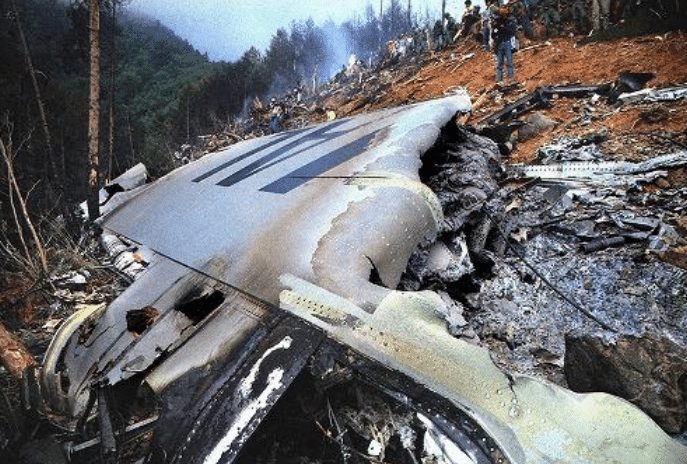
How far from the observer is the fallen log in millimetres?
3949

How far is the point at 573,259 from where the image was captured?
165 inches

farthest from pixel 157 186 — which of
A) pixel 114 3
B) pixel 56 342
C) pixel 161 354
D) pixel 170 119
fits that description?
pixel 170 119

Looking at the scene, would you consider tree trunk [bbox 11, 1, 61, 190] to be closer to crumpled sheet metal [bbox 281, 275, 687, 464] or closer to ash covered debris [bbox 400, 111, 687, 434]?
ash covered debris [bbox 400, 111, 687, 434]

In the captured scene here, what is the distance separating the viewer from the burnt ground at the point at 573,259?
3.31 metres

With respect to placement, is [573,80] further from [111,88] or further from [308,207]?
[111,88]

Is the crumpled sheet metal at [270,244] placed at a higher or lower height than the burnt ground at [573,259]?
higher

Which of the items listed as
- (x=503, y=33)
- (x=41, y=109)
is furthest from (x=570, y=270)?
(x=41, y=109)

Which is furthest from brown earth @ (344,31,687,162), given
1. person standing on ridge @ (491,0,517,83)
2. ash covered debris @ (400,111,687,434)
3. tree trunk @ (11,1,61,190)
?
tree trunk @ (11,1,61,190)

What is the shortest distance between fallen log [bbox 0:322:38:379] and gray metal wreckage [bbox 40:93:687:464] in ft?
4.56

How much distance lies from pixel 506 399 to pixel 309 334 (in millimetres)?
814

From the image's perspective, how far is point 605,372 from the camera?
2061mm

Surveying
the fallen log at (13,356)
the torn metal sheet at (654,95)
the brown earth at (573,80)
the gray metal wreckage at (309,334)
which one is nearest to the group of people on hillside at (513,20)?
the brown earth at (573,80)

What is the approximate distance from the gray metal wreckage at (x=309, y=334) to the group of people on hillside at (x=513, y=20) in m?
7.28

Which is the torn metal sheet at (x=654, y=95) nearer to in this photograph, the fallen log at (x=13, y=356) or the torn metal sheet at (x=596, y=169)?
the torn metal sheet at (x=596, y=169)
